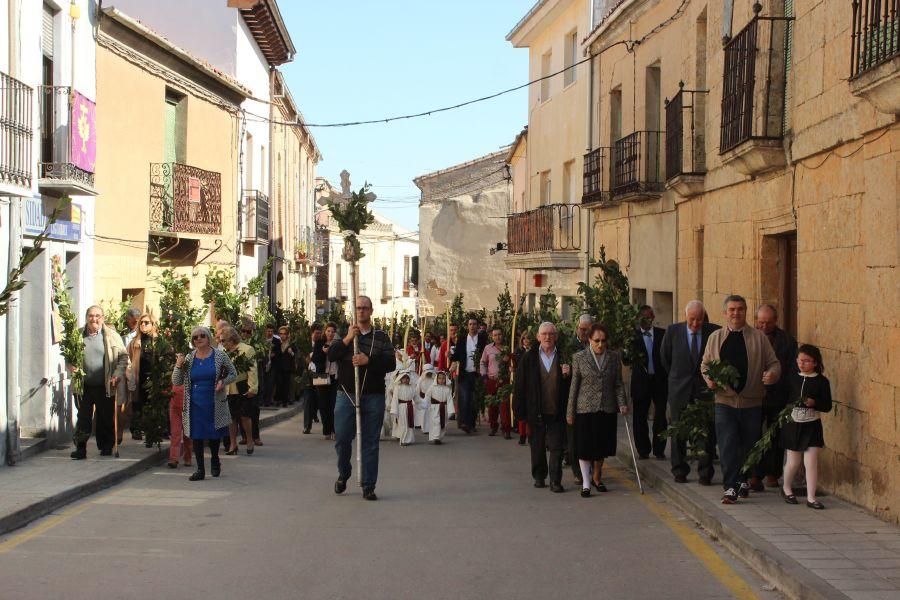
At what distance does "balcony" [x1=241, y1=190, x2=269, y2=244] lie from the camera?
29250 millimetres

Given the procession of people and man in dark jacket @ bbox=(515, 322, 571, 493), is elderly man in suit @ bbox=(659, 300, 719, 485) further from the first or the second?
man in dark jacket @ bbox=(515, 322, 571, 493)

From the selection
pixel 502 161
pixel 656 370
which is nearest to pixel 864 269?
pixel 656 370

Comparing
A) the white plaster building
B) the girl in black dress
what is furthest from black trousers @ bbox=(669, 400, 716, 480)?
the white plaster building

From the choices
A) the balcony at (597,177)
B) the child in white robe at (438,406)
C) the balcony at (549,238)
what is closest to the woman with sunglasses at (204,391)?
the child in white robe at (438,406)

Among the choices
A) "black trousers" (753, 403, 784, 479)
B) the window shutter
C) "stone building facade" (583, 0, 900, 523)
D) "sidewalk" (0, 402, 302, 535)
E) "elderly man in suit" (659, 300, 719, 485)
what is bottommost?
"sidewalk" (0, 402, 302, 535)

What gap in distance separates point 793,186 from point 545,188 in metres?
19.9

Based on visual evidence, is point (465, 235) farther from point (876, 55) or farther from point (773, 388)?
point (876, 55)

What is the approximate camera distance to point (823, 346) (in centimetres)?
1078

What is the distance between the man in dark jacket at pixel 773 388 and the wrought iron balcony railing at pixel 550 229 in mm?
15923

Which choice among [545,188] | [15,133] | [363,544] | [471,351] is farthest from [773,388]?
[545,188]

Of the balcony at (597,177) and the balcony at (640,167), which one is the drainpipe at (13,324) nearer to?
the balcony at (640,167)

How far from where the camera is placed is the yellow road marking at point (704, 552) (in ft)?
24.1

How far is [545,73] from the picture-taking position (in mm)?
32156

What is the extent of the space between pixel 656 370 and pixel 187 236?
1164 cm
